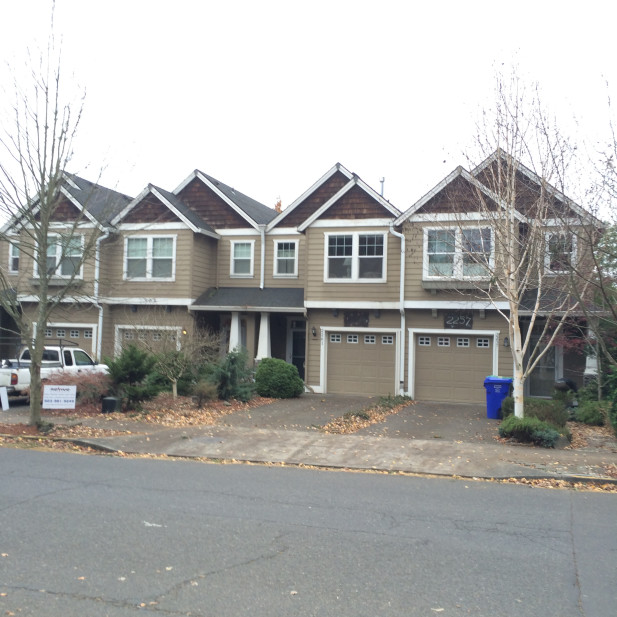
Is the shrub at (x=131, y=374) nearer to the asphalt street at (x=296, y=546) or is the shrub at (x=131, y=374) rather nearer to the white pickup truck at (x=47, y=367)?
the white pickup truck at (x=47, y=367)

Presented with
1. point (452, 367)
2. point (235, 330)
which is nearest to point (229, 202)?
point (235, 330)

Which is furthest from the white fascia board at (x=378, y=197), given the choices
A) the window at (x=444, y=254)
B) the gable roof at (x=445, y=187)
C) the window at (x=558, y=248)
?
the window at (x=558, y=248)

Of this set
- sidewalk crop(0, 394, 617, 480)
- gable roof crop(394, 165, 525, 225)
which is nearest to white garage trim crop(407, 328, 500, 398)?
gable roof crop(394, 165, 525, 225)

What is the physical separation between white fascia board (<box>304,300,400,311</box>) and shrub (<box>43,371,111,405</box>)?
7302 mm

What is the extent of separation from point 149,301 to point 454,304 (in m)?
9.97

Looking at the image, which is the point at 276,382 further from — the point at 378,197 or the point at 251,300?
the point at 378,197

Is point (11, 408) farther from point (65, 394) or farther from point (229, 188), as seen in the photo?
point (229, 188)

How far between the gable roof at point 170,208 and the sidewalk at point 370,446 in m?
8.26

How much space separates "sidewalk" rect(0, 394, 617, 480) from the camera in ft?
35.4

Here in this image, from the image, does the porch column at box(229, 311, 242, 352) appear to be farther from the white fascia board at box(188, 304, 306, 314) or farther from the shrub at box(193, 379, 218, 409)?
the shrub at box(193, 379, 218, 409)

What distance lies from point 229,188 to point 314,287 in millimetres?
7020

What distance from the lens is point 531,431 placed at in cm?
1267

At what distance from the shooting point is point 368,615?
480 cm

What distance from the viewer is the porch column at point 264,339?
869 inches
